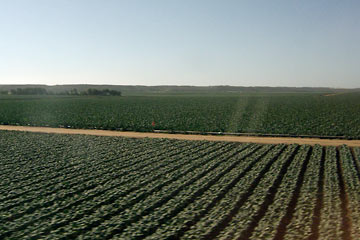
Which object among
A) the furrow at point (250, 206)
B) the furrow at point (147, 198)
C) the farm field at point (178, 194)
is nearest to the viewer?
the furrow at point (250, 206)

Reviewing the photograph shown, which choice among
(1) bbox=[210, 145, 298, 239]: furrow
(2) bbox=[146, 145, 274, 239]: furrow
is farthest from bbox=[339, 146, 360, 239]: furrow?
(2) bbox=[146, 145, 274, 239]: furrow

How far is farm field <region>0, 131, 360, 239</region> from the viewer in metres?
9.09

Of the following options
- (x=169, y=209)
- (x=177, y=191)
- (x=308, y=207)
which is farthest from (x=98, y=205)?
(x=308, y=207)

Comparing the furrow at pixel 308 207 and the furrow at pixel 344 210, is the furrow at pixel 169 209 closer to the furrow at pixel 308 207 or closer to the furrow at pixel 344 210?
the furrow at pixel 308 207

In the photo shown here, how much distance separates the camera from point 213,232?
900cm

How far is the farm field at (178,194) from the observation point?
909 cm

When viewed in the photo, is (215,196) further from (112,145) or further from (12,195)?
(112,145)

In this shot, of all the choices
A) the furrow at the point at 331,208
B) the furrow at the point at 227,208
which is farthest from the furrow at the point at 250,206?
the furrow at the point at 331,208

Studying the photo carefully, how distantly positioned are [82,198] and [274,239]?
591 centimetres

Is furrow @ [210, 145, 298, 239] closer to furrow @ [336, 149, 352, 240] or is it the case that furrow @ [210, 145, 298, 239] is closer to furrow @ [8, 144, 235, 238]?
furrow @ [336, 149, 352, 240]

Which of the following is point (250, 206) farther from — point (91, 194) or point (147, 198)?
point (91, 194)

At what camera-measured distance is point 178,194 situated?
469 inches

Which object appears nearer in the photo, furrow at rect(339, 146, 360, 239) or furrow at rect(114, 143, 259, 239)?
furrow at rect(114, 143, 259, 239)

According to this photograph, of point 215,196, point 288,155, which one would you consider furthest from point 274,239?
point 288,155
